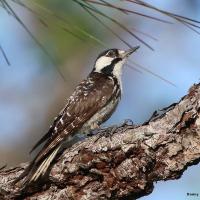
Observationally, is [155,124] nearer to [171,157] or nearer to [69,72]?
[171,157]

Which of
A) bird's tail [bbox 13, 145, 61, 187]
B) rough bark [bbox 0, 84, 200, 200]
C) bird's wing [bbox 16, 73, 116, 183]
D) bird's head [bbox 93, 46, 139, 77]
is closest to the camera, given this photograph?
rough bark [bbox 0, 84, 200, 200]

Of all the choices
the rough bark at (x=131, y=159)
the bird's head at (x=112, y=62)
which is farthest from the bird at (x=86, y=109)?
the rough bark at (x=131, y=159)

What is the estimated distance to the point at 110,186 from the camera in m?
3.24

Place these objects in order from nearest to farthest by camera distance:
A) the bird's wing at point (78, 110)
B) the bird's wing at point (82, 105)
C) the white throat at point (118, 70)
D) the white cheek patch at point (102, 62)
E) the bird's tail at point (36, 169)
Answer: the bird's tail at point (36, 169) → the bird's wing at point (78, 110) → the bird's wing at point (82, 105) → the white throat at point (118, 70) → the white cheek patch at point (102, 62)

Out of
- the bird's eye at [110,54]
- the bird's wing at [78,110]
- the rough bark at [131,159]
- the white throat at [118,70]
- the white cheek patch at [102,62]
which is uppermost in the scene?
the bird's eye at [110,54]

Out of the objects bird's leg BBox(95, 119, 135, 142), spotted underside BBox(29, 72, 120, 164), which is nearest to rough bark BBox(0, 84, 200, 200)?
bird's leg BBox(95, 119, 135, 142)

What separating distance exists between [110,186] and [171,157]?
13.1 inches

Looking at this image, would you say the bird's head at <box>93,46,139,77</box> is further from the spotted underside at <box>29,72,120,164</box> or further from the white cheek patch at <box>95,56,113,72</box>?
the spotted underside at <box>29,72,120,164</box>

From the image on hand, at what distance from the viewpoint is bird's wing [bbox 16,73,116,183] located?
3828 millimetres

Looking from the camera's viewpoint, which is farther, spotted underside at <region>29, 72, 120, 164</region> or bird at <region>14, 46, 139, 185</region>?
spotted underside at <region>29, 72, 120, 164</region>

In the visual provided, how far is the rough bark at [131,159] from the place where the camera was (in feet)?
10.1

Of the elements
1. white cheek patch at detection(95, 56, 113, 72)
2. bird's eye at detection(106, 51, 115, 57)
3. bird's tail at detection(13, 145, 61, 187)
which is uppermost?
bird's eye at detection(106, 51, 115, 57)

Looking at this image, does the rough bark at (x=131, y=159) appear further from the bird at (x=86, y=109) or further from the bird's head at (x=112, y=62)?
the bird's head at (x=112, y=62)

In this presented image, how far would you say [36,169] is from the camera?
3.48 m
